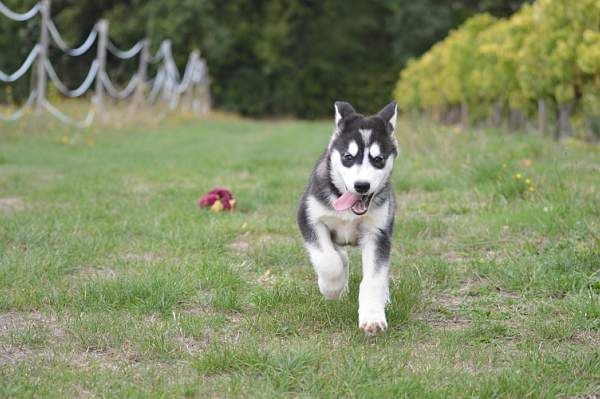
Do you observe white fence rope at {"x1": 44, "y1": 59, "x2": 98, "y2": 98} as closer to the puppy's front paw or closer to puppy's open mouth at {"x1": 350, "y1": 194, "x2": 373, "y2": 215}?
puppy's open mouth at {"x1": 350, "y1": 194, "x2": 373, "y2": 215}

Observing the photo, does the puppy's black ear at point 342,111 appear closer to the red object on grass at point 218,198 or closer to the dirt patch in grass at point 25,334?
the dirt patch in grass at point 25,334

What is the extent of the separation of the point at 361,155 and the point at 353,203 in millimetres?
268

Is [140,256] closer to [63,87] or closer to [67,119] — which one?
[67,119]

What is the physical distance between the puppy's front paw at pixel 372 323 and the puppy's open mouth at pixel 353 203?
0.61 meters

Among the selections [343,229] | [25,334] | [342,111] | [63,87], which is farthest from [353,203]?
[63,87]

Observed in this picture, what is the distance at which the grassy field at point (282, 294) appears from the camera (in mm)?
3195

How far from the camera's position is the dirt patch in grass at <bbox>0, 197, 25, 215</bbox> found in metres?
6.81

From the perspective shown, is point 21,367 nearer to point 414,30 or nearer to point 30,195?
point 30,195

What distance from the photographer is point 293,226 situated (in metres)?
6.39

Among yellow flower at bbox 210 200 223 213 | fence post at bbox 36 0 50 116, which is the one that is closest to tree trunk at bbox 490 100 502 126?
fence post at bbox 36 0 50 116

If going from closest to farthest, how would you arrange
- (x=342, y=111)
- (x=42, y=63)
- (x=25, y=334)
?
(x=25, y=334) → (x=342, y=111) → (x=42, y=63)

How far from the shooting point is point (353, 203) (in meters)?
4.11

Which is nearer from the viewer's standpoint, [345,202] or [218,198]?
[345,202]

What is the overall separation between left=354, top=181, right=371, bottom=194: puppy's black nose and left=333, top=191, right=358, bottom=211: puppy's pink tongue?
197mm
